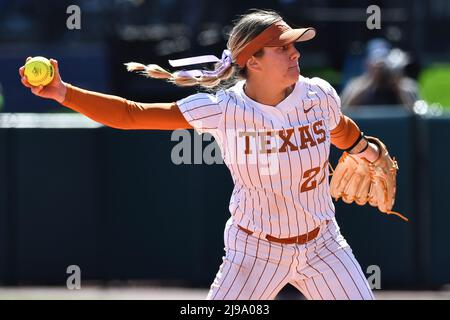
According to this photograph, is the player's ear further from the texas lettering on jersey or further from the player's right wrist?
the player's right wrist

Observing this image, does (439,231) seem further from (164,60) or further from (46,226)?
(164,60)

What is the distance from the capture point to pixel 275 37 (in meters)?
4.66

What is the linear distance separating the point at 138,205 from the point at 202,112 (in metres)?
3.64

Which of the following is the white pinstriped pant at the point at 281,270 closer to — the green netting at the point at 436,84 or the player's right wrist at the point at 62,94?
the player's right wrist at the point at 62,94

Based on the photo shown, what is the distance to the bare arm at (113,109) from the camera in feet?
14.6

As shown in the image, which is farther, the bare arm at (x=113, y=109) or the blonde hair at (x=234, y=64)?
the blonde hair at (x=234, y=64)

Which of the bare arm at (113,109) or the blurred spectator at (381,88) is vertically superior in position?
the blurred spectator at (381,88)

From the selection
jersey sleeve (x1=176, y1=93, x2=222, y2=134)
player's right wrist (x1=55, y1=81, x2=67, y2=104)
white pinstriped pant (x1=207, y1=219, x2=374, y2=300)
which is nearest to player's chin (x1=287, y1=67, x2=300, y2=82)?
jersey sleeve (x1=176, y1=93, x2=222, y2=134)

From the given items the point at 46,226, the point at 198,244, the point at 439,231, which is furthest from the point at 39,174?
the point at 439,231

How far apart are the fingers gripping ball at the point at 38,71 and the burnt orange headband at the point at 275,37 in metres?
0.92

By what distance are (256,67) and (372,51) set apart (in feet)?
17.4

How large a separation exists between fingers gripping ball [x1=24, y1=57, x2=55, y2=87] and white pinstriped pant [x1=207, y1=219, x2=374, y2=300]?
1.10 meters

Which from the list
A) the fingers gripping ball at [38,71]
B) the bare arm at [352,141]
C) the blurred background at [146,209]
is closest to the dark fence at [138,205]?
the blurred background at [146,209]

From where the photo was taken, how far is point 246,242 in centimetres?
468
